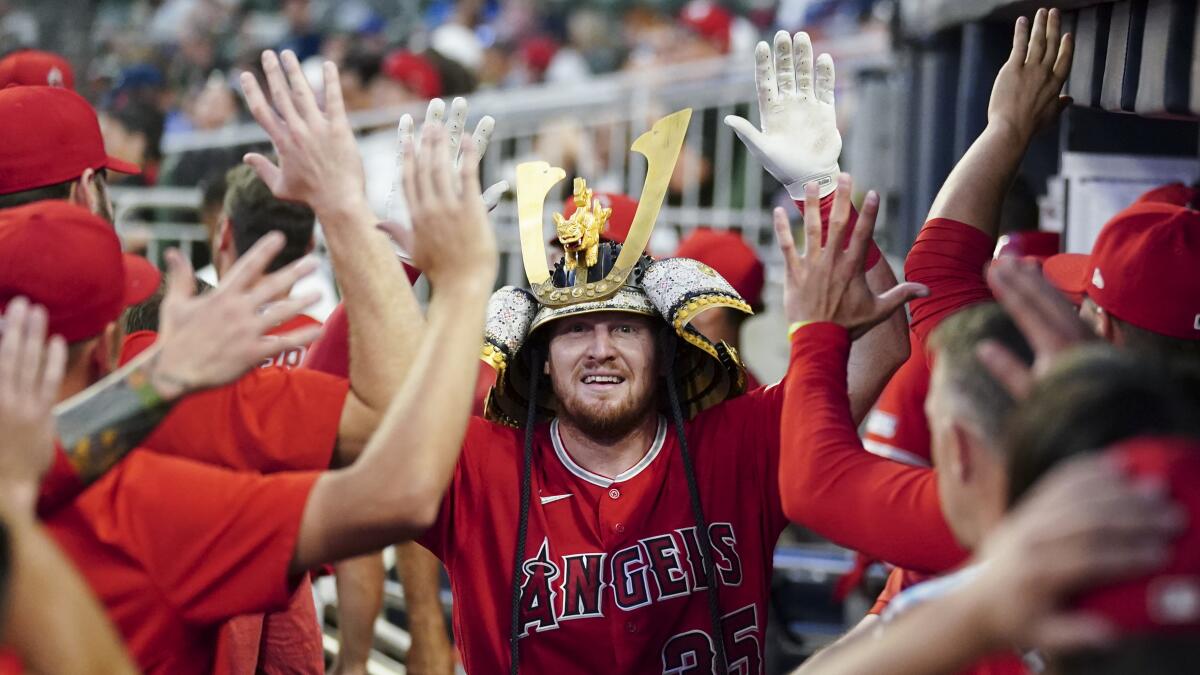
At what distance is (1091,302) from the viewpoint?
3123mm

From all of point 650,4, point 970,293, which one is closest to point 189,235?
point 970,293

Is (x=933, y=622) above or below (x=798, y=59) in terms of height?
below

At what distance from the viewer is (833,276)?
9.07 feet

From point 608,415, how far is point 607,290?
0.99 ft

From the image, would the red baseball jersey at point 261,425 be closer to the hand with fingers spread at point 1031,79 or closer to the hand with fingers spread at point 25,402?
the hand with fingers spread at point 25,402

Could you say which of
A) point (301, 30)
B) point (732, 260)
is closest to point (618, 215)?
point (732, 260)

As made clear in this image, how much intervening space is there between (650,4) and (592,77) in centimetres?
185

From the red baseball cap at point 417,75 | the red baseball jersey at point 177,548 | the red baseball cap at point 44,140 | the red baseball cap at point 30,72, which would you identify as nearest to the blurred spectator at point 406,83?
the red baseball cap at point 417,75

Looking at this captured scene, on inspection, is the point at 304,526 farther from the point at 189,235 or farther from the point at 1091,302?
the point at 189,235

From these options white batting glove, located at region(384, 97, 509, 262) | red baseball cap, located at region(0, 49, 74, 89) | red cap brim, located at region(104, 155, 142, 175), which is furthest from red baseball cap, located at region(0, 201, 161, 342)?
red baseball cap, located at region(0, 49, 74, 89)

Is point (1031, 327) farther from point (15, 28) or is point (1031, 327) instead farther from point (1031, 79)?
point (15, 28)

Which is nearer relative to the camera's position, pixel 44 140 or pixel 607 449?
pixel 607 449

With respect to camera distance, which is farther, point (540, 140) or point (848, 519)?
point (540, 140)

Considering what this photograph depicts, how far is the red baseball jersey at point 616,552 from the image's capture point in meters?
3.33
